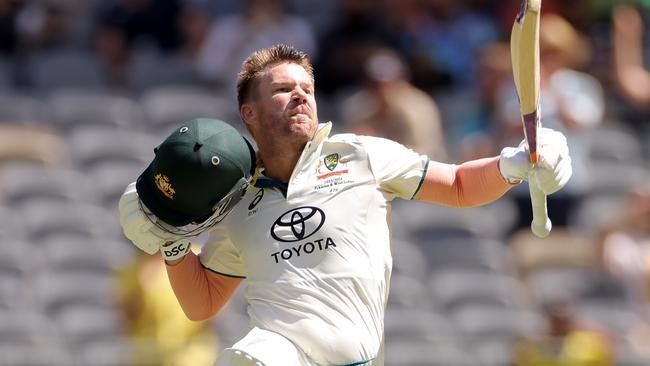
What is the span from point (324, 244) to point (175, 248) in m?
0.55

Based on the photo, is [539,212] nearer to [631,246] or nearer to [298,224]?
[298,224]

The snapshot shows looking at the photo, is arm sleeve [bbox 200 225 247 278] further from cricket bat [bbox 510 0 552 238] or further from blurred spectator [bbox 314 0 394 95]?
blurred spectator [bbox 314 0 394 95]

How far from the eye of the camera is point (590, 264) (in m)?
9.75

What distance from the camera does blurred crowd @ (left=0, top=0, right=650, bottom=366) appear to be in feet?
29.4

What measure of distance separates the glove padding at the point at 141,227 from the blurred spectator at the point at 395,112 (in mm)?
5166

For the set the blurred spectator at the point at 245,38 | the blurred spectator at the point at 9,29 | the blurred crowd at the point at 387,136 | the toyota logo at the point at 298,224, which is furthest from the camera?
the blurred spectator at the point at 9,29

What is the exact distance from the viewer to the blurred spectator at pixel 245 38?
1137 cm

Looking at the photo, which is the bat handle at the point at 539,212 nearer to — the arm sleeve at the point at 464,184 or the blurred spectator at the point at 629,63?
the arm sleeve at the point at 464,184

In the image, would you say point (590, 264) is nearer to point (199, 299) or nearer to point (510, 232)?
point (510, 232)

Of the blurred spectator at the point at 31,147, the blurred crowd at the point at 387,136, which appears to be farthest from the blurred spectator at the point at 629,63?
the blurred spectator at the point at 31,147

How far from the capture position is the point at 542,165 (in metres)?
4.63

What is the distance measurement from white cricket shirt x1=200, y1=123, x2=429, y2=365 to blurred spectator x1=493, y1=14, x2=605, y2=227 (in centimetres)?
483

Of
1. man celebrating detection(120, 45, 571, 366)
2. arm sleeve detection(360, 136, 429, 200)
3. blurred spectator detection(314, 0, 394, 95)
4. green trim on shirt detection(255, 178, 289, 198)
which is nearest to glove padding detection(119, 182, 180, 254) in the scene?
man celebrating detection(120, 45, 571, 366)

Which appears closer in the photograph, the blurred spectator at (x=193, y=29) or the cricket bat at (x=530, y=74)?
the cricket bat at (x=530, y=74)
